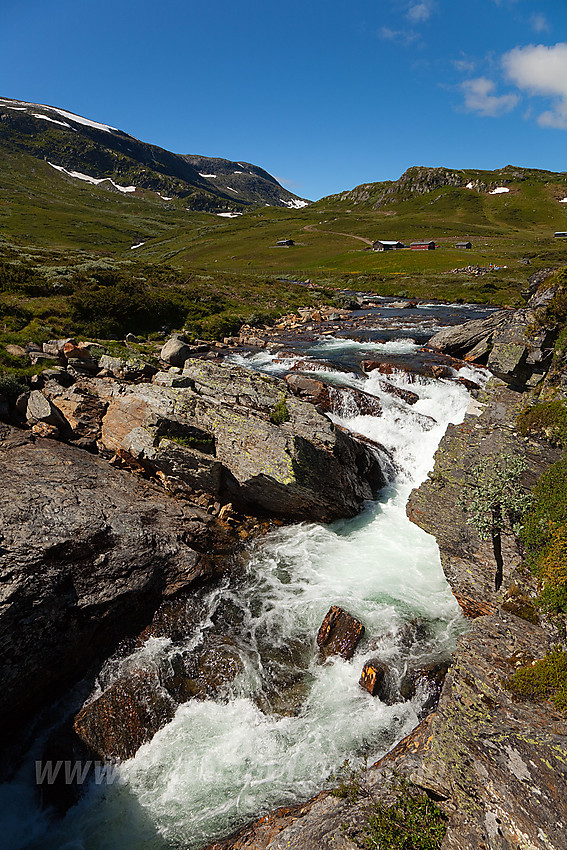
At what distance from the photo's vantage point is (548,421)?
47.4 ft

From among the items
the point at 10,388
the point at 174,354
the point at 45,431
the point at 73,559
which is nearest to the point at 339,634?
the point at 73,559

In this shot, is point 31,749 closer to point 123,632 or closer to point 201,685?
point 123,632

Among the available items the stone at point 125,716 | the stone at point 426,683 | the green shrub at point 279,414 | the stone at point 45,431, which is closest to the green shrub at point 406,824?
the stone at point 426,683

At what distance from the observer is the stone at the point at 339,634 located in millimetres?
12148

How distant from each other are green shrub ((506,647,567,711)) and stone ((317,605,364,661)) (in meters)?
5.08

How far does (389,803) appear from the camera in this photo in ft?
22.3

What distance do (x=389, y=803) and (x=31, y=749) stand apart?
9.32m

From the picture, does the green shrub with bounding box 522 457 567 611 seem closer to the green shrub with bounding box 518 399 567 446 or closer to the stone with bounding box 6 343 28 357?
the green shrub with bounding box 518 399 567 446

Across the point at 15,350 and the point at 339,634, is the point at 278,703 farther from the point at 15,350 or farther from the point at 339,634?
the point at 15,350

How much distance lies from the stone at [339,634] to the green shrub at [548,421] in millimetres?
9716

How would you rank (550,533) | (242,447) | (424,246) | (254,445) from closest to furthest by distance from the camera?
(550,533), (254,445), (242,447), (424,246)

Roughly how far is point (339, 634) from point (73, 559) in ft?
29.9

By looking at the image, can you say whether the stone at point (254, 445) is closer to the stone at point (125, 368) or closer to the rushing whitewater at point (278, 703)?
the rushing whitewater at point (278, 703)

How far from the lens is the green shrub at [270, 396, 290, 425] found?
62.5ft
